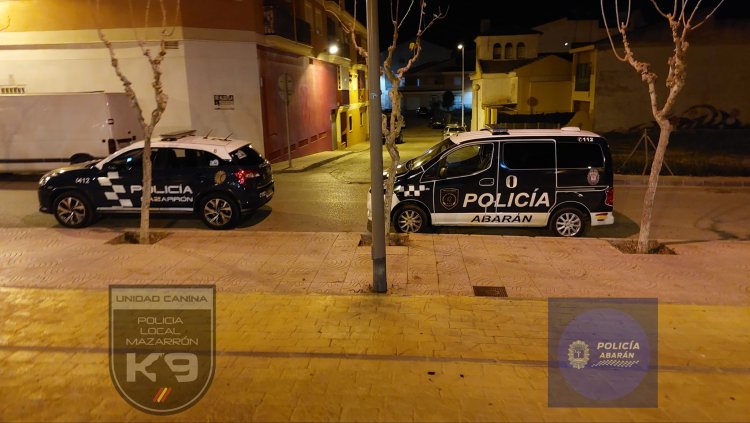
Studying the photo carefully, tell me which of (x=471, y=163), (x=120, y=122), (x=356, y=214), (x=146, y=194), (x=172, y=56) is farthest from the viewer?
(x=172, y=56)

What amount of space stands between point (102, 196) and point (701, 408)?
9663mm

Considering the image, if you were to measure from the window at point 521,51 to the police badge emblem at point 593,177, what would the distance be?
4082cm

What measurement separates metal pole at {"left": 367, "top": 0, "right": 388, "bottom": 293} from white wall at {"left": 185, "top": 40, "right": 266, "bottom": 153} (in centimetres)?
1303

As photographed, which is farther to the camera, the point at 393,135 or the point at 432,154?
the point at 432,154

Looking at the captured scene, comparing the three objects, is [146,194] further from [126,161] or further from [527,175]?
[527,175]

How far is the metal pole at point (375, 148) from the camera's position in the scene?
6141 mm

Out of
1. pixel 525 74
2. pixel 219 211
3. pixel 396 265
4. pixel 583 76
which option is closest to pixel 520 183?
pixel 396 265

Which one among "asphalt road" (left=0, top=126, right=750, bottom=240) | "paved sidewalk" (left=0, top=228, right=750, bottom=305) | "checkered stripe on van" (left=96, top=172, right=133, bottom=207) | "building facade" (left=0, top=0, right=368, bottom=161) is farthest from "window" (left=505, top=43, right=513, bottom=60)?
"checkered stripe on van" (left=96, top=172, right=133, bottom=207)

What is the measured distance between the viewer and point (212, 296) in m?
6.64

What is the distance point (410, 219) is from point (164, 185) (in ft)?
14.9

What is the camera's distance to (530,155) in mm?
9180

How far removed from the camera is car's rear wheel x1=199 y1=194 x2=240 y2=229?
33.0 ft

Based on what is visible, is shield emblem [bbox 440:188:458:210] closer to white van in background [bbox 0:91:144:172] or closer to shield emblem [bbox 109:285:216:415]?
shield emblem [bbox 109:285:216:415]

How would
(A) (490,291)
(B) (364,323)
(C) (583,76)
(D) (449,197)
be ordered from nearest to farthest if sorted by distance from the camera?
(B) (364,323)
(A) (490,291)
(D) (449,197)
(C) (583,76)
